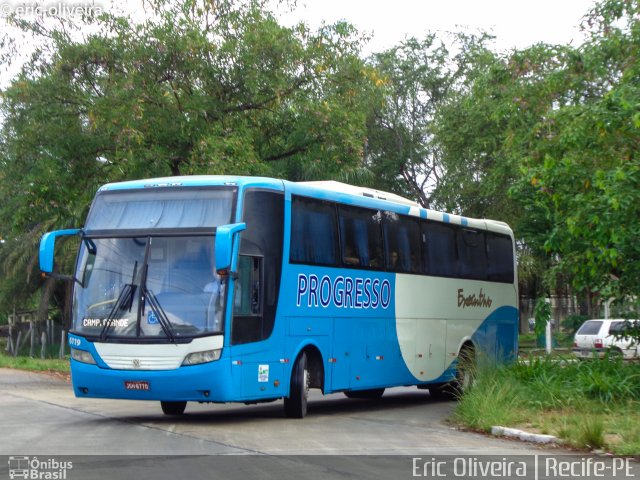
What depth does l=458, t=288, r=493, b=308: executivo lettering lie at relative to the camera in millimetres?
21641

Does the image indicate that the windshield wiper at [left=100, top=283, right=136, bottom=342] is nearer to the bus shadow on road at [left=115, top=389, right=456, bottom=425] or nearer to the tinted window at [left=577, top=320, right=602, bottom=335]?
the bus shadow on road at [left=115, top=389, right=456, bottom=425]

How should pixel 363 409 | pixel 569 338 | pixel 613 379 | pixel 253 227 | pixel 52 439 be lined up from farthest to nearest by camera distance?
pixel 569 338, pixel 363 409, pixel 613 379, pixel 253 227, pixel 52 439

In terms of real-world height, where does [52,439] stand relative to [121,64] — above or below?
below

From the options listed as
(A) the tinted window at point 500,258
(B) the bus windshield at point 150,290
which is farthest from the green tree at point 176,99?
(B) the bus windshield at point 150,290

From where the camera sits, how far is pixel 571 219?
1596 cm

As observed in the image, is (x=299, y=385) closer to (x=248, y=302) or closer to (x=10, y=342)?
(x=248, y=302)

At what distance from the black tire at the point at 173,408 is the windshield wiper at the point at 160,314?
271 centimetres

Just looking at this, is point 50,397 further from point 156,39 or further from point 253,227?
point 156,39

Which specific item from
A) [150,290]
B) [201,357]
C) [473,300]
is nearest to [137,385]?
[201,357]

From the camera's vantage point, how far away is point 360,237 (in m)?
18.2

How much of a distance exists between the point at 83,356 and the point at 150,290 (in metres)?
1.45

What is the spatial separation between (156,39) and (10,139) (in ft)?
17.7

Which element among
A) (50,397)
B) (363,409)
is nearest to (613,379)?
(363,409)

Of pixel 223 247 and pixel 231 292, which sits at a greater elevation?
pixel 223 247
